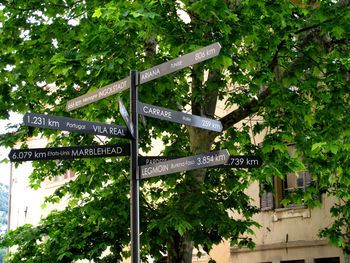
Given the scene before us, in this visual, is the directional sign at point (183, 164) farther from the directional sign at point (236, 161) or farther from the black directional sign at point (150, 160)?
the directional sign at point (236, 161)

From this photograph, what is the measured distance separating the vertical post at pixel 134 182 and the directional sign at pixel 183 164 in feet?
0.36

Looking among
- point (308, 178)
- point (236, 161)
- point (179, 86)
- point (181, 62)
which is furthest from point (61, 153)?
point (308, 178)

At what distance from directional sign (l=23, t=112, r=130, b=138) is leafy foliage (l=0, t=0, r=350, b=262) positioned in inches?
138

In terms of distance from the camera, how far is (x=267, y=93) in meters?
13.6

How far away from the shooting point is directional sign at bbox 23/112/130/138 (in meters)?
7.28

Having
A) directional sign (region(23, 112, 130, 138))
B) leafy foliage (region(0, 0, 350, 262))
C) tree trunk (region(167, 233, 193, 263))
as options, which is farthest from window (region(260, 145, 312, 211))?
directional sign (region(23, 112, 130, 138))

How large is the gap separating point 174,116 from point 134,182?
0.89m

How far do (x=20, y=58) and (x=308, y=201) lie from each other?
641cm

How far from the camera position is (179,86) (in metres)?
15.4

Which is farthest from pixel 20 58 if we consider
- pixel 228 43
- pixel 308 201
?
pixel 308 201

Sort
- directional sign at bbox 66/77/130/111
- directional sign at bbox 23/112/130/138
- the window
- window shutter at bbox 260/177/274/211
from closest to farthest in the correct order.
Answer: directional sign at bbox 23/112/130/138
directional sign at bbox 66/77/130/111
the window
window shutter at bbox 260/177/274/211

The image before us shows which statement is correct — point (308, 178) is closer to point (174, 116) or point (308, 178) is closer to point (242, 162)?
point (242, 162)

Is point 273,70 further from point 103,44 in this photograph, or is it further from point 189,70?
point 103,44

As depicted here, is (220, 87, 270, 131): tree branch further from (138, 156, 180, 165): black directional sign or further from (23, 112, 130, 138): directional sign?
(23, 112, 130, 138): directional sign
